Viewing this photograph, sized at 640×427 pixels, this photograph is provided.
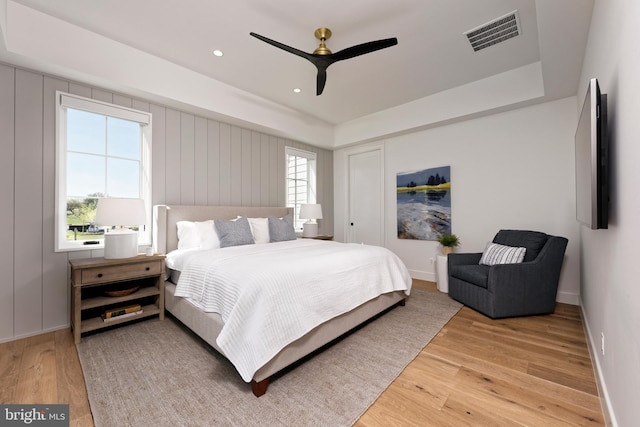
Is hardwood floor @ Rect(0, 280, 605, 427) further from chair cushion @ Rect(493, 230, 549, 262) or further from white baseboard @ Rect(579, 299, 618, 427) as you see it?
chair cushion @ Rect(493, 230, 549, 262)

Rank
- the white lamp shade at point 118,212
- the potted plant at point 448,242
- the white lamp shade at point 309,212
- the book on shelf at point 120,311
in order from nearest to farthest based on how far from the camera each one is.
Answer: the white lamp shade at point 118,212 < the book on shelf at point 120,311 < the potted plant at point 448,242 < the white lamp shade at point 309,212

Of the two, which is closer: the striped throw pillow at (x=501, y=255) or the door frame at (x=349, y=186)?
the striped throw pillow at (x=501, y=255)

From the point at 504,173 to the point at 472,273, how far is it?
5.29 feet

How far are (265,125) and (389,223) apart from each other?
9.03 ft

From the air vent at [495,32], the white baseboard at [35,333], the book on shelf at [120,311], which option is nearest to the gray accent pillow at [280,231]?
the book on shelf at [120,311]

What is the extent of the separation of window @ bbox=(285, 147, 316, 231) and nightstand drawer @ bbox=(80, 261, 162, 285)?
267 cm

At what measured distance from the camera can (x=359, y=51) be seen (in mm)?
2316

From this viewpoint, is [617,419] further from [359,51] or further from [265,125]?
[265,125]

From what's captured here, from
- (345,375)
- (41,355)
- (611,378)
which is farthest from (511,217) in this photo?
(41,355)

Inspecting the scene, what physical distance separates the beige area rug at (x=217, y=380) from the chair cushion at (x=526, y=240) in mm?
1480

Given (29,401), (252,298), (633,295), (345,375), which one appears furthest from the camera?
(345,375)

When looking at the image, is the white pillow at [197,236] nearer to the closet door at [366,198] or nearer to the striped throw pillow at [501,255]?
the closet door at [366,198]

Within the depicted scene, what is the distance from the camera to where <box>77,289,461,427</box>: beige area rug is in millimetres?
1547

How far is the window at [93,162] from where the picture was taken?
9.15 ft
